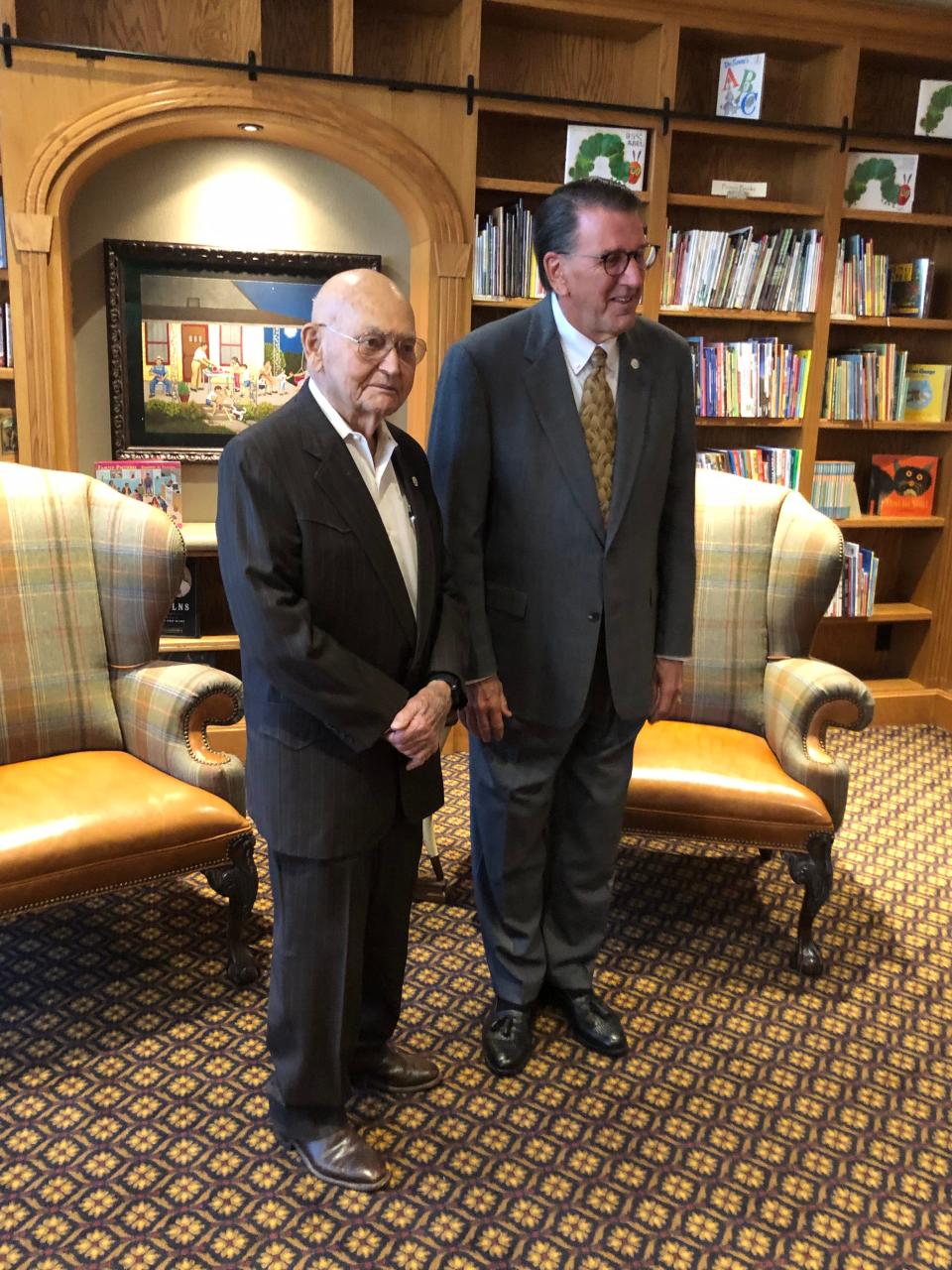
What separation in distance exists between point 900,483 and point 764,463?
66 cm

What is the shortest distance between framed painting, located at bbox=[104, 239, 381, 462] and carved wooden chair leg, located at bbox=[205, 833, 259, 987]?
1.90 m

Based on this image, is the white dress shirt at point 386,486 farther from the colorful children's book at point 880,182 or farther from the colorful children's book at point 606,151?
the colorful children's book at point 880,182

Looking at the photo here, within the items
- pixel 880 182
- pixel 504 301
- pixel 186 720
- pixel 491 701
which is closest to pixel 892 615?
pixel 880 182

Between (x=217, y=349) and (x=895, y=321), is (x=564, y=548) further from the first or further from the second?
(x=895, y=321)

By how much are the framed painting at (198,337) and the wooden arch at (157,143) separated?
0.25 meters

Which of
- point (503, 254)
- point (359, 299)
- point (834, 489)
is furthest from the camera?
point (834, 489)

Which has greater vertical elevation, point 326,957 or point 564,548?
point 564,548

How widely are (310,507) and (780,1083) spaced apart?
1502mm

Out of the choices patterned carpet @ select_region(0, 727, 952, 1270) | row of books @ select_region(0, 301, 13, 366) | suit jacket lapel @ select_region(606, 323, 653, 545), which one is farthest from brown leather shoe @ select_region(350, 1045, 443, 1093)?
row of books @ select_region(0, 301, 13, 366)

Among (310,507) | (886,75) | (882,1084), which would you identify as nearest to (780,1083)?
(882,1084)

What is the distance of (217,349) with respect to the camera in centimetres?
369

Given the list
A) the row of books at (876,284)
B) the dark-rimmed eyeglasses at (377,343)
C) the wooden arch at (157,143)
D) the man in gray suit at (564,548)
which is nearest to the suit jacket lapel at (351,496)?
the dark-rimmed eyeglasses at (377,343)

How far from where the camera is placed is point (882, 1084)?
2.07 m

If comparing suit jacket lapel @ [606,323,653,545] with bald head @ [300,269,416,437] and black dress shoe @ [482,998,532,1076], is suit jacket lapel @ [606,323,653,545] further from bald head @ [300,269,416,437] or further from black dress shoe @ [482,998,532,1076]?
black dress shoe @ [482,998,532,1076]
